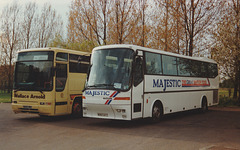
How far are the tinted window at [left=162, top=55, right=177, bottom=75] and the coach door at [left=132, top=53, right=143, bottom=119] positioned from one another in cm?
223

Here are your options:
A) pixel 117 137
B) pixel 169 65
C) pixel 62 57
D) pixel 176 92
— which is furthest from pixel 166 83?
pixel 117 137

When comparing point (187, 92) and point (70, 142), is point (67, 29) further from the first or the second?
point (70, 142)

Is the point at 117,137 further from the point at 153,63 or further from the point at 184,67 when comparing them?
the point at 184,67

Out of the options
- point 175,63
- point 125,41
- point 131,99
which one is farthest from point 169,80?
point 125,41

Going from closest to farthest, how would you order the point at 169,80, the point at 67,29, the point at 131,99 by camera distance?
the point at 131,99 < the point at 169,80 < the point at 67,29

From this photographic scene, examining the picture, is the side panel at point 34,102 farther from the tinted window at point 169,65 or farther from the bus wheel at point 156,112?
Result: the tinted window at point 169,65

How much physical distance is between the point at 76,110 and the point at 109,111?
11.7 feet

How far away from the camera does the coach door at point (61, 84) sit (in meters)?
13.6

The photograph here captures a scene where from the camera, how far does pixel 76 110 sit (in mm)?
14852

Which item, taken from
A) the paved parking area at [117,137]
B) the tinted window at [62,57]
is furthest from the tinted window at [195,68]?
the tinted window at [62,57]

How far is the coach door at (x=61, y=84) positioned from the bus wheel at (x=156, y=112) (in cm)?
417

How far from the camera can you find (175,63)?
1543 cm

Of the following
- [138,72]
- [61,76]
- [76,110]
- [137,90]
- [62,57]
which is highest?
[62,57]

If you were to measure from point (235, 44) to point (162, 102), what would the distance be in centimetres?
1371
